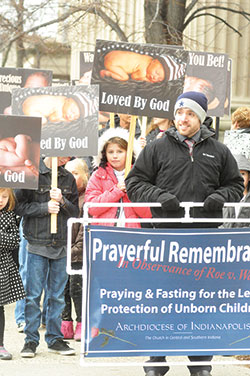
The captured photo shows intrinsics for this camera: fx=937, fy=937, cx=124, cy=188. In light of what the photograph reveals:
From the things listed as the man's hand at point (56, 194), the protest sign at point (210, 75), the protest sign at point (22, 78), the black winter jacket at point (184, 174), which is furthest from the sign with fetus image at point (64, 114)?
the protest sign at point (22, 78)

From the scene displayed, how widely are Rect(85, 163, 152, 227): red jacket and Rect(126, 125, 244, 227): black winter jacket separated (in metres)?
0.87

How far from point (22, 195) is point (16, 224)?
245 mm

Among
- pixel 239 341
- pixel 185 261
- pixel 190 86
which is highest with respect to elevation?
pixel 190 86

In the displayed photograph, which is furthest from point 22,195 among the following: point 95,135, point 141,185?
point 141,185

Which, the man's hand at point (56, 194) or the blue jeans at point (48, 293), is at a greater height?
the man's hand at point (56, 194)

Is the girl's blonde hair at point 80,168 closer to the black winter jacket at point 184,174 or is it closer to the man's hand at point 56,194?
the man's hand at point 56,194

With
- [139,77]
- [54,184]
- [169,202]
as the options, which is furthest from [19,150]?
[169,202]

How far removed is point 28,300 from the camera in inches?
301

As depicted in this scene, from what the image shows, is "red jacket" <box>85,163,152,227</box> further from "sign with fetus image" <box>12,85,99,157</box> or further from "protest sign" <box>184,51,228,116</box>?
"protest sign" <box>184,51,228,116</box>

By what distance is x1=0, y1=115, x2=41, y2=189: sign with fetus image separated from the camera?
7.28m

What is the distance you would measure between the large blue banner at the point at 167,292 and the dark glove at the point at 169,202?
0.21m

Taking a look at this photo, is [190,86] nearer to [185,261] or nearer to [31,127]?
[31,127]

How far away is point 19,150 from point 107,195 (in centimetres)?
81

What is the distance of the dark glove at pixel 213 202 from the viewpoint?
20.7 feet
